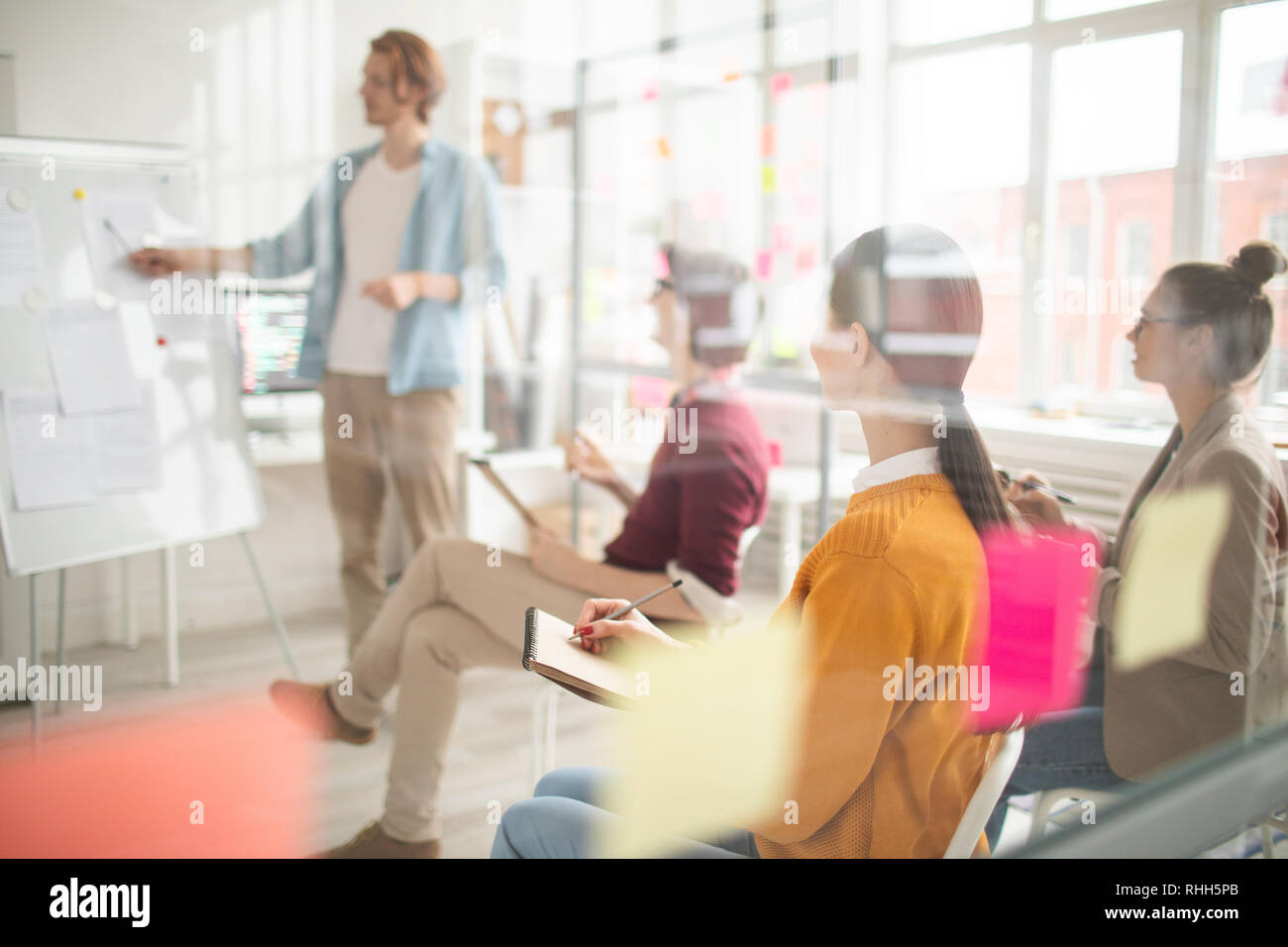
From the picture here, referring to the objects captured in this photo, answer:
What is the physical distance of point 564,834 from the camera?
123cm

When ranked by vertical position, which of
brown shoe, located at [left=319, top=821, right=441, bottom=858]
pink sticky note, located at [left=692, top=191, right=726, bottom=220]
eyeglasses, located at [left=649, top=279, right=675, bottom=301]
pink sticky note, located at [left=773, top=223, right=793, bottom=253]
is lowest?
brown shoe, located at [left=319, top=821, right=441, bottom=858]

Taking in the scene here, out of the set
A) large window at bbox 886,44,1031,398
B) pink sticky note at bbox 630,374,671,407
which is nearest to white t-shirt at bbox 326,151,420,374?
pink sticky note at bbox 630,374,671,407

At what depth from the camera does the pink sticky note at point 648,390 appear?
2.83 m

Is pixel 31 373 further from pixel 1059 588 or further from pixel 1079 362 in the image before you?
pixel 1079 362

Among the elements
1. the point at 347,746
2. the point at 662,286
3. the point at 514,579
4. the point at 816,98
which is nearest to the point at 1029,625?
the point at 514,579

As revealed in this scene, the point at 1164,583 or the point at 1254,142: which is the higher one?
the point at 1254,142

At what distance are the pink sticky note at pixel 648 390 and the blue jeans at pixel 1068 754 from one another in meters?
1.37

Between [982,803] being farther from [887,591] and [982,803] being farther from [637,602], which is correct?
[637,602]

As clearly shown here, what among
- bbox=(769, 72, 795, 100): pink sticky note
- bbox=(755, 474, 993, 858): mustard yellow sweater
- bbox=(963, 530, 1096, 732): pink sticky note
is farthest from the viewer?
bbox=(769, 72, 795, 100): pink sticky note

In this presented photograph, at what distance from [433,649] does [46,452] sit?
75 centimetres

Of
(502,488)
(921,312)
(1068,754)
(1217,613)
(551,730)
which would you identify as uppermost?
(921,312)

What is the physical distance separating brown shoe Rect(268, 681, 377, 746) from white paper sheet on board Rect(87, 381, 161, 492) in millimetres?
506

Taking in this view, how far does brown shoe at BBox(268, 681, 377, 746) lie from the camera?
2.09 metres

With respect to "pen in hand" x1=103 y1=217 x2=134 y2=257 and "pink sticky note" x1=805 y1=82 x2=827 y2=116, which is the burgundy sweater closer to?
"pen in hand" x1=103 y1=217 x2=134 y2=257
